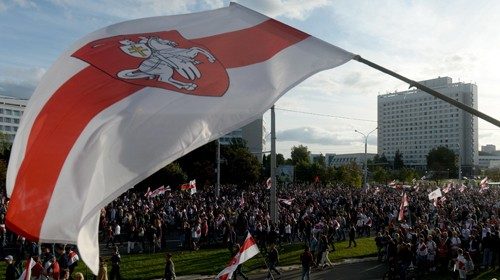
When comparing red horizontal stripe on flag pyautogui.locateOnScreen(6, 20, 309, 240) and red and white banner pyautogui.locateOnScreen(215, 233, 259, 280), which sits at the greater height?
red horizontal stripe on flag pyautogui.locateOnScreen(6, 20, 309, 240)

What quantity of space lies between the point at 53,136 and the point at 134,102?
96 cm

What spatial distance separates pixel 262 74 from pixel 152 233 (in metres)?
20.5

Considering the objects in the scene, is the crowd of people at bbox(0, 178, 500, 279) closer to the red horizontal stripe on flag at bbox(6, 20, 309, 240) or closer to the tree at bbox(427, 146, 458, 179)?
the red horizontal stripe on flag at bbox(6, 20, 309, 240)

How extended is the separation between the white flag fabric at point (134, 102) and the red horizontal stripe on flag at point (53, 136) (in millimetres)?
14

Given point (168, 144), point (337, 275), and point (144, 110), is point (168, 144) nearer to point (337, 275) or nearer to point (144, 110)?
point (144, 110)

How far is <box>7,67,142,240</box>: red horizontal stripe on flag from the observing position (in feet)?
18.0

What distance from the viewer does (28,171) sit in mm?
5871

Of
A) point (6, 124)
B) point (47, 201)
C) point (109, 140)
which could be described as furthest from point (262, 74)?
point (6, 124)

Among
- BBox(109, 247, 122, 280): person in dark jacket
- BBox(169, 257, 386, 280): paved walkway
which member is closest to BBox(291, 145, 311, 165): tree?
BBox(169, 257, 386, 280): paved walkway

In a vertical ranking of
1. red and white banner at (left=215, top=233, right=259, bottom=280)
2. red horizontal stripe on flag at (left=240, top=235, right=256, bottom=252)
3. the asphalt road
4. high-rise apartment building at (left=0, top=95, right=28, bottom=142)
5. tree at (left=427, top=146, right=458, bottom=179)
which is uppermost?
high-rise apartment building at (left=0, top=95, right=28, bottom=142)

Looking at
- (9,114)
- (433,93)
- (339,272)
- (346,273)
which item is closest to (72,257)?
(339,272)

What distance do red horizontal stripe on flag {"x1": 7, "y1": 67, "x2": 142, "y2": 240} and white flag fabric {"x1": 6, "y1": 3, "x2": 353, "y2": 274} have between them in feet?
0.05

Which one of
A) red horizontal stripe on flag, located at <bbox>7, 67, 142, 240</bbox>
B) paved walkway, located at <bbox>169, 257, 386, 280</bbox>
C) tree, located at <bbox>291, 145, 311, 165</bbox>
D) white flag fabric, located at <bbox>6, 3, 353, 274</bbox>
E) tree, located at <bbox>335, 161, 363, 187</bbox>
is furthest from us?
tree, located at <bbox>291, 145, 311, 165</bbox>

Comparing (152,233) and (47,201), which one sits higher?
(47,201)
